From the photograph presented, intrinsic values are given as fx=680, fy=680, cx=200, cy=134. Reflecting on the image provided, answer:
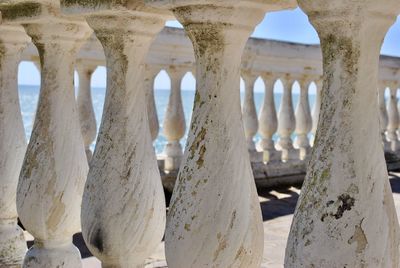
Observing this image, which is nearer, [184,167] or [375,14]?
[375,14]

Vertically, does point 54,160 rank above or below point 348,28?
below

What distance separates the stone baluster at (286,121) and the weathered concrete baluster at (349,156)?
421 cm

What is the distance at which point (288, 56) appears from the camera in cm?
529

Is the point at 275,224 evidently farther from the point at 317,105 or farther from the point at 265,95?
the point at 317,105

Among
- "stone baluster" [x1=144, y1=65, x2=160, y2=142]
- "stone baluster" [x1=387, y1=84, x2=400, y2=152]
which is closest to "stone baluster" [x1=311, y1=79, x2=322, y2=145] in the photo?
"stone baluster" [x1=387, y1=84, x2=400, y2=152]

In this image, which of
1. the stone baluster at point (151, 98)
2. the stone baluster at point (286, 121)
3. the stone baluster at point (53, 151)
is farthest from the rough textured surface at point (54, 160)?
the stone baluster at point (286, 121)

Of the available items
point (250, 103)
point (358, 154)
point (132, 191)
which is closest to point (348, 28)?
point (358, 154)

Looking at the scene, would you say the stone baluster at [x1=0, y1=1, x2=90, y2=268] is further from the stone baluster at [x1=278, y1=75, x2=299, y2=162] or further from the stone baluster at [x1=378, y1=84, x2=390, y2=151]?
the stone baluster at [x1=378, y1=84, x2=390, y2=151]

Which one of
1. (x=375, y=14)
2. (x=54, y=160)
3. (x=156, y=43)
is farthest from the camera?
(x=156, y=43)

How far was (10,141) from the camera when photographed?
2.46 meters

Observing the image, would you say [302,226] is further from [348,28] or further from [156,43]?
[156,43]

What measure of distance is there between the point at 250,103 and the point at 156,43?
4.07ft

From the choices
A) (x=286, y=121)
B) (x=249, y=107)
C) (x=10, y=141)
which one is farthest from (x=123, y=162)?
(x=286, y=121)

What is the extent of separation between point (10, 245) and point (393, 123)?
199 inches
